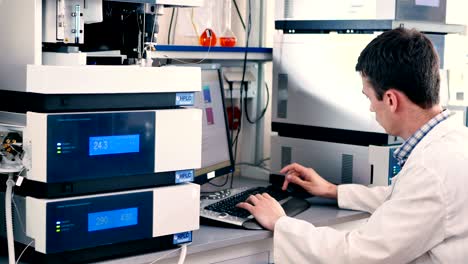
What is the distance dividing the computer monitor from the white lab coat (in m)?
0.77

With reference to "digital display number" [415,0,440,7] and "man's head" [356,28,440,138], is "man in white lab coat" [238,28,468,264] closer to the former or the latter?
"man's head" [356,28,440,138]

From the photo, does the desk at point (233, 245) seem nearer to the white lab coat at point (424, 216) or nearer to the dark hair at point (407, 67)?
the white lab coat at point (424, 216)

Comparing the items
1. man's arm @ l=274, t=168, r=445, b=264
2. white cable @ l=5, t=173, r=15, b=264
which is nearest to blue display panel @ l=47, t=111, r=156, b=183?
white cable @ l=5, t=173, r=15, b=264

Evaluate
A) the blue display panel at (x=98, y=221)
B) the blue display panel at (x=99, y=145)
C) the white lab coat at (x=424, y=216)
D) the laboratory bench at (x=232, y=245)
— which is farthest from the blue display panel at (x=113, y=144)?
the white lab coat at (x=424, y=216)

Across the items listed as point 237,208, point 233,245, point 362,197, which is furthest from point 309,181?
point 233,245

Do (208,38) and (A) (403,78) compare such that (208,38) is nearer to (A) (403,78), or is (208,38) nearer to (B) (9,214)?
(A) (403,78)

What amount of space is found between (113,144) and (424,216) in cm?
80

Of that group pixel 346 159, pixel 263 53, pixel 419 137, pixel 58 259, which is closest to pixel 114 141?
Answer: pixel 58 259

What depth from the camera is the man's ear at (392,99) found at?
6.38 ft

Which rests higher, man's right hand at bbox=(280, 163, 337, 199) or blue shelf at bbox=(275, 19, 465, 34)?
blue shelf at bbox=(275, 19, 465, 34)

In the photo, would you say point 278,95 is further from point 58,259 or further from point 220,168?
point 58,259

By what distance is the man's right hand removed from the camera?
255 centimetres

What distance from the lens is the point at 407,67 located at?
1.91 metres

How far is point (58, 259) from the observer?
67.6 inches
